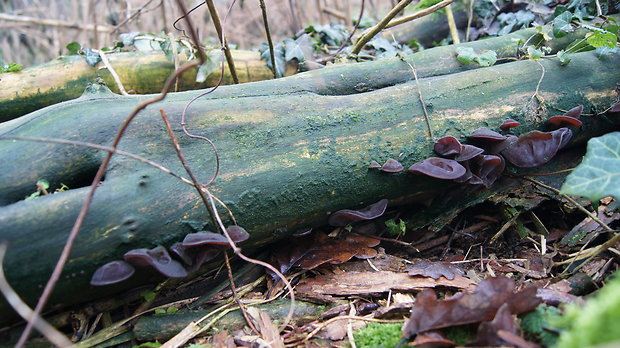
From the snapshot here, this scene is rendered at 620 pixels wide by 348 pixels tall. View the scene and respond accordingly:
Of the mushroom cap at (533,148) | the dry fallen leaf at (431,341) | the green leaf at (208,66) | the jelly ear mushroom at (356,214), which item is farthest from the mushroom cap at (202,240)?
the mushroom cap at (533,148)

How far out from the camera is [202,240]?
7.50 ft

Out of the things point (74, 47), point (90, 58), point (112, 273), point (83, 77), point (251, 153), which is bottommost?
point (112, 273)

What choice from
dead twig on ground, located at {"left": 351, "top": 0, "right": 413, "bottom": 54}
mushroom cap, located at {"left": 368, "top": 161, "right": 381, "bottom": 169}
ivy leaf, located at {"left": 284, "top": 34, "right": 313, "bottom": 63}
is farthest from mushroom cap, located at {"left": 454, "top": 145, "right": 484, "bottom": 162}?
ivy leaf, located at {"left": 284, "top": 34, "right": 313, "bottom": 63}

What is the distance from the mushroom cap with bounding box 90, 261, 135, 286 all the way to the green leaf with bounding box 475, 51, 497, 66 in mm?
3362

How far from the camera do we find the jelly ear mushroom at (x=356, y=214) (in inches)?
109

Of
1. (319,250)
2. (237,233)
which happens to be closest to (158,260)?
(237,233)

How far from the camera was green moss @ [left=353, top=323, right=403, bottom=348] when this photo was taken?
7.03 ft

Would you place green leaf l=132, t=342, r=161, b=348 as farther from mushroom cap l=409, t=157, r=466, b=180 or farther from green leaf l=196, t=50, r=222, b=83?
mushroom cap l=409, t=157, r=466, b=180

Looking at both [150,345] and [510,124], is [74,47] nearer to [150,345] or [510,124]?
[150,345]

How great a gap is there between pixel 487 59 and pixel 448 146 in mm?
1371

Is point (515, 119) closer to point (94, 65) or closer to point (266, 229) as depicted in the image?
point (266, 229)

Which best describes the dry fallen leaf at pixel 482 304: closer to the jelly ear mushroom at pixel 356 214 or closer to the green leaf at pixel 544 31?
the jelly ear mushroom at pixel 356 214

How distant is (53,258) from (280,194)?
1.35 m

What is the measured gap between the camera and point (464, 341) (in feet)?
6.17
